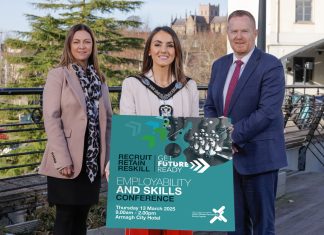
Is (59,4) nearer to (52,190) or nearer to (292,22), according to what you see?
(292,22)

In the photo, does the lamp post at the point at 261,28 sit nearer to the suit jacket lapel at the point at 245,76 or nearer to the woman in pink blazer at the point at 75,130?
the suit jacket lapel at the point at 245,76

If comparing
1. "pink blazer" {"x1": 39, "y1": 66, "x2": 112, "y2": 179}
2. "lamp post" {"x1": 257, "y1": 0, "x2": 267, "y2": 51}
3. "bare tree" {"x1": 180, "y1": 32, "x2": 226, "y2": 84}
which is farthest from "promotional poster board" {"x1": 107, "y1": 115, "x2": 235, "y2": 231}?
"bare tree" {"x1": 180, "y1": 32, "x2": 226, "y2": 84}

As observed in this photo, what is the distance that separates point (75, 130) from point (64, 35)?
3192 centimetres

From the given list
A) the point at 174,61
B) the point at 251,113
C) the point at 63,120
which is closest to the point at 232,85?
the point at 251,113

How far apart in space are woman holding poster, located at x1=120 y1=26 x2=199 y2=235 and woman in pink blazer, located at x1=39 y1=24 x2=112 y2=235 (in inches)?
17.8

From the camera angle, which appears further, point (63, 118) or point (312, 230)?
point (312, 230)

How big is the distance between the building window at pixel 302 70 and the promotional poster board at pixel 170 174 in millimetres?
35001

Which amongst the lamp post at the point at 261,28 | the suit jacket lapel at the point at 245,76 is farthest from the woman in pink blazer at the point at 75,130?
the lamp post at the point at 261,28

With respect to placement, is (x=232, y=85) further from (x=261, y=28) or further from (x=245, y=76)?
(x=261, y=28)

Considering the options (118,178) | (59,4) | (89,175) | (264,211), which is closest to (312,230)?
(264,211)

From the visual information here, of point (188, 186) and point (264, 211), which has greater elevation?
point (188, 186)

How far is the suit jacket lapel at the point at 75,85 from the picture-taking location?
12.9 feet

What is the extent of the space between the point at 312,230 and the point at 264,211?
234cm

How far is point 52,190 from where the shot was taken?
4.05m
